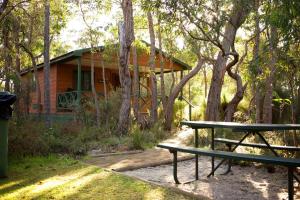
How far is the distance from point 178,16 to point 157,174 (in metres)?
3.87

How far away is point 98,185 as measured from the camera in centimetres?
539

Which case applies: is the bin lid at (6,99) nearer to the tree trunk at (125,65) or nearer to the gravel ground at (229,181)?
the gravel ground at (229,181)

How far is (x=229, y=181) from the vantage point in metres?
6.11

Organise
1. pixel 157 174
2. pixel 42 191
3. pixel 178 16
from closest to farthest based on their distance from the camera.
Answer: pixel 42 191, pixel 157 174, pixel 178 16

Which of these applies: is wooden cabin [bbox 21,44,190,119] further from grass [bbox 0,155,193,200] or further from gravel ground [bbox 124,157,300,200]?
gravel ground [bbox 124,157,300,200]

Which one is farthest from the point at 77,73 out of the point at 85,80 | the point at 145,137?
the point at 145,137

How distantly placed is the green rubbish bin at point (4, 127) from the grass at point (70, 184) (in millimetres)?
232

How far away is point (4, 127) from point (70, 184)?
1.63 meters

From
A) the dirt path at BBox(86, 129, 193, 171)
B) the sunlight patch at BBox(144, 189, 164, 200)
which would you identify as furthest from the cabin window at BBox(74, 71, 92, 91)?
the sunlight patch at BBox(144, 189, 164, 200)

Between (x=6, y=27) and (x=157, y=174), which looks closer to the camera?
(x=157, y=174)

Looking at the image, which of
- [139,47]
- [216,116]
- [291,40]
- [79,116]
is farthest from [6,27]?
[291,40]

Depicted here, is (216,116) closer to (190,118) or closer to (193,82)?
(190,118)

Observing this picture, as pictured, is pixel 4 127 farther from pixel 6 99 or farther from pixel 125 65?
pixel 125 65

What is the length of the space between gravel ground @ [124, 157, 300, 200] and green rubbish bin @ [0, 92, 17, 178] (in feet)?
6.88
